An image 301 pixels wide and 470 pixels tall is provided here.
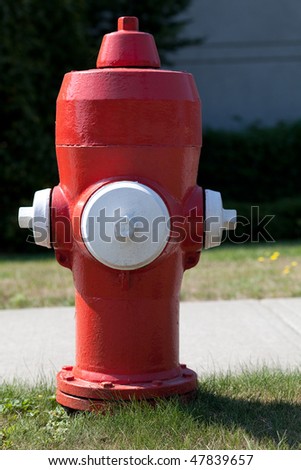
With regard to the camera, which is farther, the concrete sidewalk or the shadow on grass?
the concrete sidewalk

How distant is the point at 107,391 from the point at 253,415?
646 millimetres

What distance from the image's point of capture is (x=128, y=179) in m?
3.46

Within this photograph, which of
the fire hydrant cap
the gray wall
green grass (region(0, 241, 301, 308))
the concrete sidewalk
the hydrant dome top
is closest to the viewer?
the fire hydrant cap

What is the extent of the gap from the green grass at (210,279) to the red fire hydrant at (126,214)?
2467 mm

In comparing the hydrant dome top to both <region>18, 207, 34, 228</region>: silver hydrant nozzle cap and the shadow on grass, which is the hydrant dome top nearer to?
<region>18, 207, 34, 228</region>: silver hydrant nozzle cap

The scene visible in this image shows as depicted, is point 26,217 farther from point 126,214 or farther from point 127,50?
point 127,50

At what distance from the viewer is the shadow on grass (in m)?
3.31

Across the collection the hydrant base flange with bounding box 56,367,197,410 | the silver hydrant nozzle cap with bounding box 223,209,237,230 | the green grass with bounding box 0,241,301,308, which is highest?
the silver hydrant nozzle cap with bounding box 223,209,237,230

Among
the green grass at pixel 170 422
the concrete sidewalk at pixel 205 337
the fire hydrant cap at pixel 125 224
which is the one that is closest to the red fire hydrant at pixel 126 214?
the fire hydrant cap at pixel 125 224

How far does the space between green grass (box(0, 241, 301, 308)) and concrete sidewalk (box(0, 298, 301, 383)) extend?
245 millimetres

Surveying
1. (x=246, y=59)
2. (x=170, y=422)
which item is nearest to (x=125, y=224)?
(x=170, y=422)

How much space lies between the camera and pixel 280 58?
1505cm

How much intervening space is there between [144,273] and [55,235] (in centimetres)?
43

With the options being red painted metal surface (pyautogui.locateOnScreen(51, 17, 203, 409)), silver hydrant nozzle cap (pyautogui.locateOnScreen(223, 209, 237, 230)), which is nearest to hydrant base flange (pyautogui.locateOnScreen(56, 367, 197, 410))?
red painted metal surface (pyautogui.locateOnScreen(51, 17, 203, 409))
